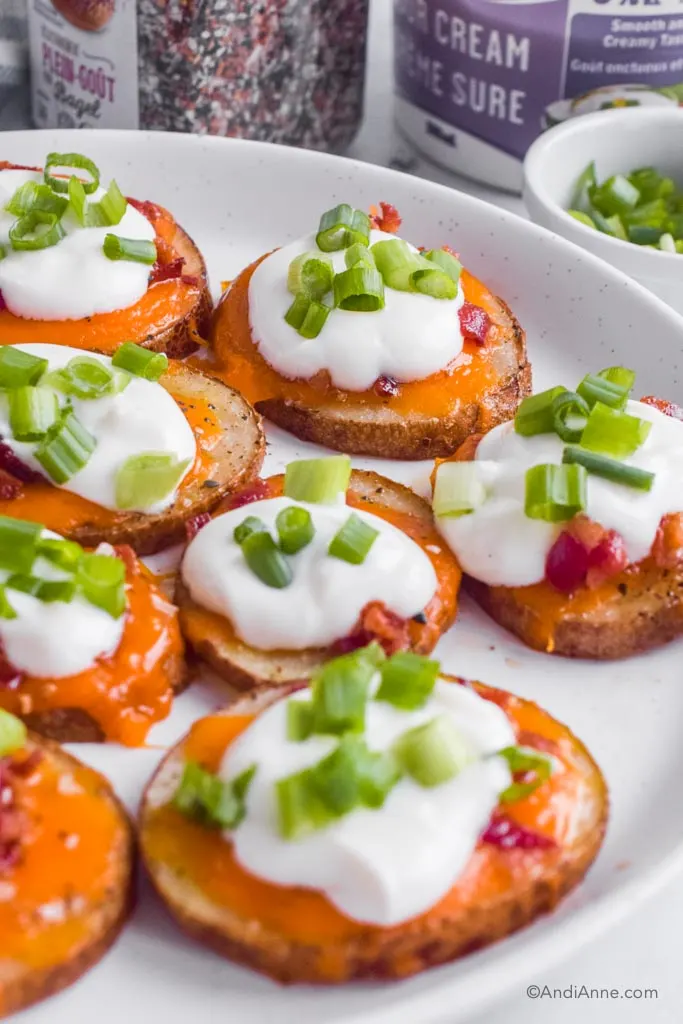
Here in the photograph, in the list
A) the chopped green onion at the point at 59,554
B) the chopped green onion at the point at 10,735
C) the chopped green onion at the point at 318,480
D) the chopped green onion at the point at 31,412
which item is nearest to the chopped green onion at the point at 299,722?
the chopped green onion at the point at 10,735

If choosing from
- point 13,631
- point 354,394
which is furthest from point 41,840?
point 354,394

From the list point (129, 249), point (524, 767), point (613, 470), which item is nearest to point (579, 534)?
point (613, 470)

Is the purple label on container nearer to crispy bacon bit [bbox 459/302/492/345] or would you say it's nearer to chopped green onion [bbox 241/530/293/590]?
crispy bacon bit [bbox 459/302/492/345]

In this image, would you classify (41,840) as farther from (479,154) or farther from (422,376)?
(479,154)

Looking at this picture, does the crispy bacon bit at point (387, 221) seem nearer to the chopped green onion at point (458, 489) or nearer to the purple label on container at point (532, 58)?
the purple label on container at point (532, 58)

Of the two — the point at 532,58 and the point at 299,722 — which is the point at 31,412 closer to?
the point at 299,722

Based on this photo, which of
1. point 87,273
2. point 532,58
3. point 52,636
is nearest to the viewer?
point 52,636
